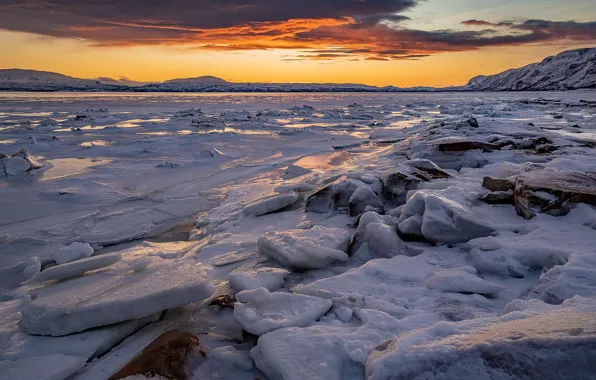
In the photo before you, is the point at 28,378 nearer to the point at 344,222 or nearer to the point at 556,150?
the point at 344,222

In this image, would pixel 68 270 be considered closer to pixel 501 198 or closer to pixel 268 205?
pixel 268 205

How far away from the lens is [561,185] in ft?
9.10

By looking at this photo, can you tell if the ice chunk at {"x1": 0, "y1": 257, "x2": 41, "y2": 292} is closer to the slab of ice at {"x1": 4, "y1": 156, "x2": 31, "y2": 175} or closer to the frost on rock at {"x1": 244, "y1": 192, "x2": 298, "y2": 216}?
the frost on rock at {"x1": 244, "y1": 192, "x2": 298, "y2": 216}

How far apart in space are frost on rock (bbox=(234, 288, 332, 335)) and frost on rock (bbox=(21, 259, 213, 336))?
0.25 m

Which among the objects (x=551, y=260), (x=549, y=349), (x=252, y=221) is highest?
(x=549, y=349)

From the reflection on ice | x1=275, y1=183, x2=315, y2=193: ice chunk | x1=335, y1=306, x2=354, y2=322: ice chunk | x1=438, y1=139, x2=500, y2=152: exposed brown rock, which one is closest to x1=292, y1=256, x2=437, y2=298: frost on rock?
x1=335, y1=306, x2=354, y2=322: ice chunk

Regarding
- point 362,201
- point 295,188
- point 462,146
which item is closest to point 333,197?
point 362,201

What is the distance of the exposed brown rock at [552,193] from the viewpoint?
103 inches

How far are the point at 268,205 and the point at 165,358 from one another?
2.17m

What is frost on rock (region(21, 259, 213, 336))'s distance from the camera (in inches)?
72.3

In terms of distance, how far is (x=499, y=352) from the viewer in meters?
1.16

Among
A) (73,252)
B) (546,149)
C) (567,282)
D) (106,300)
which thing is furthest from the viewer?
(546,149)

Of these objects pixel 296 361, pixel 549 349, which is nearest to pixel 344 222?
pixel 296 361

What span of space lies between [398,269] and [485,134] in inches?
210
